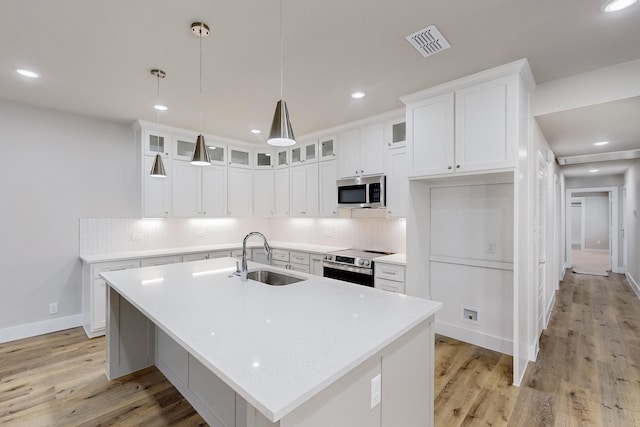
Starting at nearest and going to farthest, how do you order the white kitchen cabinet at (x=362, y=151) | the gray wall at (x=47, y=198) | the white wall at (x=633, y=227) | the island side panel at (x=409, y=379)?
the island side panel at (x=409, y=379) → the gray wall at (x=47, y=198) → the white kitchen cabinet at (x=362, y=151) → the white wall at (x=633, y=227)

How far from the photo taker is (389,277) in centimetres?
345

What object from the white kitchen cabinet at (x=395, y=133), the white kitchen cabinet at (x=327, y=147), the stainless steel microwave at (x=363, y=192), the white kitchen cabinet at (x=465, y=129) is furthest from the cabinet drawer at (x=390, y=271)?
the white kitchen cabinet at (x=327, y=147)

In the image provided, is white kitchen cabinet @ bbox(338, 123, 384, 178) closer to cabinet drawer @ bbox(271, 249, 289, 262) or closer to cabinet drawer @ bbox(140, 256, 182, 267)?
cabinet drawer @ bbox(271, 249, 289, 262)

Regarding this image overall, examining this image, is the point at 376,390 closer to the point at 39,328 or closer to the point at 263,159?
the point at 39,328

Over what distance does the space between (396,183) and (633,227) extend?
211 inches

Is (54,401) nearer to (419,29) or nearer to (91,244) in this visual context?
(91,244)

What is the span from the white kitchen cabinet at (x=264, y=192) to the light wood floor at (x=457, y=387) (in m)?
2.88

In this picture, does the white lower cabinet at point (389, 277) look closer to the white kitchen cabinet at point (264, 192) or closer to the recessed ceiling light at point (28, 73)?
the white kitchen cabinet at point (264, 192)

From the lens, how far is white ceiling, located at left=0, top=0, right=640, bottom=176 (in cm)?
185

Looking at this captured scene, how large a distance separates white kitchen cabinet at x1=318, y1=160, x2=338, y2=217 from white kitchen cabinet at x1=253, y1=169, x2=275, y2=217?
1.15 meters

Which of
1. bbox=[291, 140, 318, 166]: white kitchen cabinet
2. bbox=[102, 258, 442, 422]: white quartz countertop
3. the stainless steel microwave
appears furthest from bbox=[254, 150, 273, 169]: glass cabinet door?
bbox=[102, 258, 442, 422]: white quartz countertop

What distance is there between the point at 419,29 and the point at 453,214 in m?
2.10

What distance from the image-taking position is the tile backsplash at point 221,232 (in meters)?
4.03

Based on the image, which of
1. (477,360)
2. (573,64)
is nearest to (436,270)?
(477,360)
